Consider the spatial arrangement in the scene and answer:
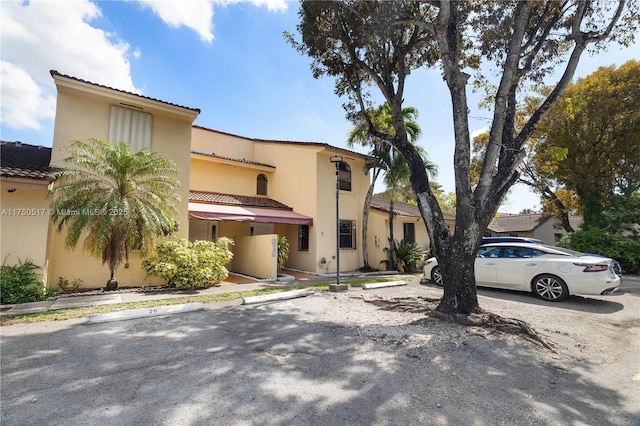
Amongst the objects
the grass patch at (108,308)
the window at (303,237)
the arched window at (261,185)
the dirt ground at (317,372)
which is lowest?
the dirt ground at (317,372)

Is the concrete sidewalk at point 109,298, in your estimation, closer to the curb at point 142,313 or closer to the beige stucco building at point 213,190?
the beige stucco building at point 213,190

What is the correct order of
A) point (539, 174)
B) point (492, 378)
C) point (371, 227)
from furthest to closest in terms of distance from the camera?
1. point (539, 174)
2. point (371, 227)
3. point (492, 378)

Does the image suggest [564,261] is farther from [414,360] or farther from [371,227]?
[371,227]

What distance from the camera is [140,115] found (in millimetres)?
13242

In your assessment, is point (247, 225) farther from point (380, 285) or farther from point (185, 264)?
point (380, 285)

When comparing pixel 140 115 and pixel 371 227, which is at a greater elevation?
pixel 140 115

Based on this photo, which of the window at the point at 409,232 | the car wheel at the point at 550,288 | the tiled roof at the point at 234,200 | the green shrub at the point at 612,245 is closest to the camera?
the car wheel at the point at 550,288

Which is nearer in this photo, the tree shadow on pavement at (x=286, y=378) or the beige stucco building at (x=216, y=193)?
the tree shadow on pavement at (x=286, y=378)

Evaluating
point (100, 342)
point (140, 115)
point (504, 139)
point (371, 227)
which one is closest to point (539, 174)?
point (371, 227)

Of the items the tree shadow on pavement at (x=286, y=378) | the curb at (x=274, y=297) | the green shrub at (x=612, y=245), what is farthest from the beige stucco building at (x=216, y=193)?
the green shrub at (x=612, y=245)

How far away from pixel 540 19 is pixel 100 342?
14.3 metres

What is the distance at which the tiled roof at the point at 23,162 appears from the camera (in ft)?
31.2

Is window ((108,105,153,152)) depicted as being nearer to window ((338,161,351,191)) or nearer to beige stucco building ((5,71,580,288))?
beige stucco building ((5,71,580,288))

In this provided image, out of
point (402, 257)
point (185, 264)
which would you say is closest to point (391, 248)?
point (402, 257)
